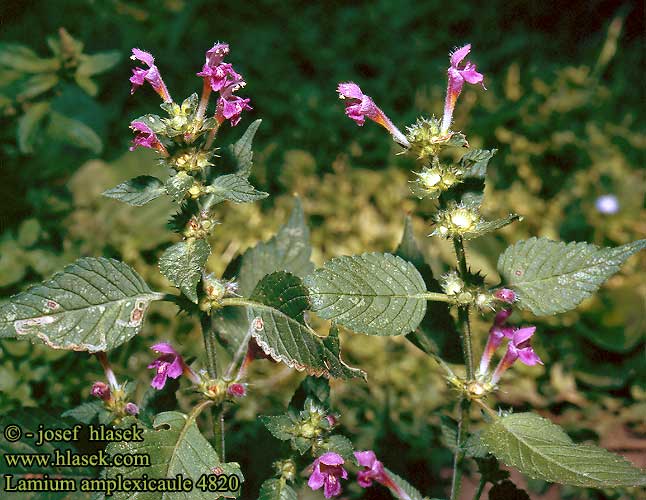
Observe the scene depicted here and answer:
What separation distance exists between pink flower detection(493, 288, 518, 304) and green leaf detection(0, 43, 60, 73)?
174cm

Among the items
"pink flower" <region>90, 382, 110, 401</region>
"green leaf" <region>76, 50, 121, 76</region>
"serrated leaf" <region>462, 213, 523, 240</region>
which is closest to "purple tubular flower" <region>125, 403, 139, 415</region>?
"pink flower" <region>90, 382, 110, 401</region>

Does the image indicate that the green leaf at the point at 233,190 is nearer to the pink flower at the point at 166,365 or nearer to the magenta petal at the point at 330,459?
the pink flower at the point at 166,365

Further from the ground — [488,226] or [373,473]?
[488,226]

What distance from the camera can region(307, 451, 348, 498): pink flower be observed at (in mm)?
1266

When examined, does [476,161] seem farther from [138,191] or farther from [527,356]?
[138,191]

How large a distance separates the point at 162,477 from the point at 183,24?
126 inches

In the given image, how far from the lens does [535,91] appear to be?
153 inches

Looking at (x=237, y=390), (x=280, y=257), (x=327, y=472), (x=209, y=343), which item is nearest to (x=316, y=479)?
(x=327, y=472)

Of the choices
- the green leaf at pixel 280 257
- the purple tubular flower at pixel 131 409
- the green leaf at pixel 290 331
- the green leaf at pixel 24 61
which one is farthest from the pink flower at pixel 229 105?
the green leaf at pixel 24 61

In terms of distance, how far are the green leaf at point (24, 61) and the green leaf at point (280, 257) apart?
1146mm

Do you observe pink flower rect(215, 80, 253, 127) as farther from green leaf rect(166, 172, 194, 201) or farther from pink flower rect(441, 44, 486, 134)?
pink flower rect(441, 44, 486, 134)

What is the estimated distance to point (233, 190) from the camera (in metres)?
1.23

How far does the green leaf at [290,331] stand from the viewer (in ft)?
3.90

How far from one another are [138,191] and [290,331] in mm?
400
